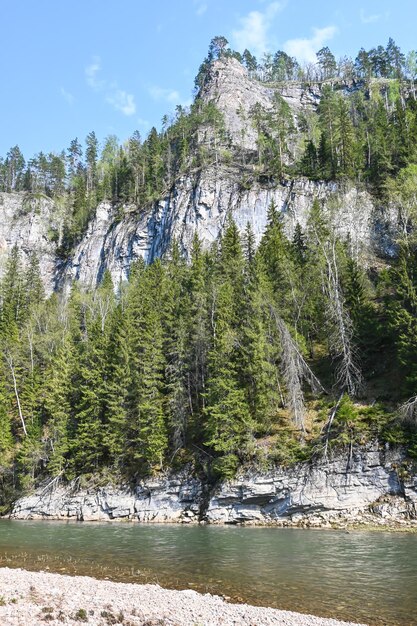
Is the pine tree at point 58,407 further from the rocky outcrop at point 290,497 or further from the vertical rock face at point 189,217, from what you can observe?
Answer: the vertical rock face at point 189,217

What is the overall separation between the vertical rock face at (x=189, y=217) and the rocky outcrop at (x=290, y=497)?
37083mm

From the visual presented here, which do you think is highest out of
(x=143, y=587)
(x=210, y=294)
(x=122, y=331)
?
(x=210, y=294)

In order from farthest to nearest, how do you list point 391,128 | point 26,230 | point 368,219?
1. point 26,230
2. point 391,128
3. point 368,219

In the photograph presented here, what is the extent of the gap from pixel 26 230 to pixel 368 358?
93.7 meters

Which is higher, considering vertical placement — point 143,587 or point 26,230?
point 26,230

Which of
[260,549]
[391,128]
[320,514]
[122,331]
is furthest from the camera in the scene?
[391,128]

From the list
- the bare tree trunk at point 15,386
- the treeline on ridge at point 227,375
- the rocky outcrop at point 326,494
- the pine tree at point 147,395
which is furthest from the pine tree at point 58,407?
the rocky outcrop at point 326,494

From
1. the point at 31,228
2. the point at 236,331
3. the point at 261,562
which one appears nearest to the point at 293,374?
the point at 236,331

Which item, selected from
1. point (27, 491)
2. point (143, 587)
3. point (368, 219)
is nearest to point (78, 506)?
point (27, 491)

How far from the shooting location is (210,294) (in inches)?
1768

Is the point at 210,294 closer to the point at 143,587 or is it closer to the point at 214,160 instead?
the point at 143,587

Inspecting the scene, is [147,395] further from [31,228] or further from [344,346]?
[31,228]

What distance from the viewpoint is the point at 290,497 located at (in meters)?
30.0

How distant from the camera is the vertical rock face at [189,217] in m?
70.2
